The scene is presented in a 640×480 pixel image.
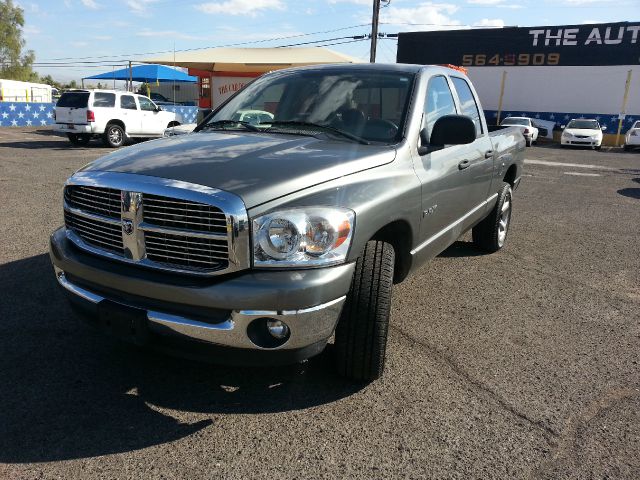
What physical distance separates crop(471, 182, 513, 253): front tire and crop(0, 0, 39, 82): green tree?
6652 centimetres

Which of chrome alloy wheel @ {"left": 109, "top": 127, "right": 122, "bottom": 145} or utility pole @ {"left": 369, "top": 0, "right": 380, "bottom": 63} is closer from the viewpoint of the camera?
chrome alloy wheel @ {"left": 109, "top": 127, "right": 122, "bottom": 145}

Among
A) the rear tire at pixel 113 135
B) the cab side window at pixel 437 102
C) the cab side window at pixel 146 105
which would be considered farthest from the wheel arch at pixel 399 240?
the cab side window at pixel 146 105

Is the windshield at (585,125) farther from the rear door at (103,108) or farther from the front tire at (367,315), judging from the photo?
the front tire at (367,315)

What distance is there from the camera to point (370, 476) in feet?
7.44

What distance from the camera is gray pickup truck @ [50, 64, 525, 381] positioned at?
2340 millimetres

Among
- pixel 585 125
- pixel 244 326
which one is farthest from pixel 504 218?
pixel 585 125

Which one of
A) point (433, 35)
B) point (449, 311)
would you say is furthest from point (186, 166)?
point (433, 35)

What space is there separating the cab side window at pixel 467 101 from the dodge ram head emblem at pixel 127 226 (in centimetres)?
299

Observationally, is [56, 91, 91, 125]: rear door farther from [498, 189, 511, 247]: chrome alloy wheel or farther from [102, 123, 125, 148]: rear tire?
[498, 189, 511, 247]: chrome alloy wheel

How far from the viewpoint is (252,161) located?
2.68 m

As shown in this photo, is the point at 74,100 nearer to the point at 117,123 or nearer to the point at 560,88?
the point at 117,123

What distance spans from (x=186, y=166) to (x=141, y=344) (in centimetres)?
88

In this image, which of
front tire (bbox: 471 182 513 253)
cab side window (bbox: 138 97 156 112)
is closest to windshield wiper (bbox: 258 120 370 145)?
front tire (bbox: 471 182 513 253)

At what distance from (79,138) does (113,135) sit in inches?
76.6
